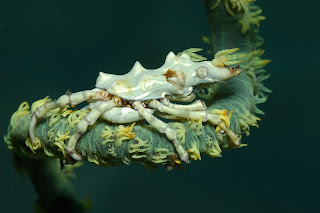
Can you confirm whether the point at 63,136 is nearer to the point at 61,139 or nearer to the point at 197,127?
the point at 61,139

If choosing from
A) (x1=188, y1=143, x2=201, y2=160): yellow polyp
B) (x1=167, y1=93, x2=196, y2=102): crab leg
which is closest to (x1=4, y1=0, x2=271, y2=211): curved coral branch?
(x1=188, y1=143, x2=201, y2=160): yellow polyp

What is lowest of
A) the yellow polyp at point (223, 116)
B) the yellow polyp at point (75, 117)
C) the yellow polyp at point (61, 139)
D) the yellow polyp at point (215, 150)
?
the yellow polyp at point (215, 150)

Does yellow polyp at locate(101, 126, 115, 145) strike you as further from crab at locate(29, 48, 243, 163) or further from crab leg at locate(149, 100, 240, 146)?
crab leg at locate(149, 100, 240, 146)

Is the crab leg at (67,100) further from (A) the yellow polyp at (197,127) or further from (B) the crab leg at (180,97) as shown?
(A) the yellow polyp at (197,127)

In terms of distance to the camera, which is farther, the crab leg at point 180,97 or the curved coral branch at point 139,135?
the crab leg at point 180,97

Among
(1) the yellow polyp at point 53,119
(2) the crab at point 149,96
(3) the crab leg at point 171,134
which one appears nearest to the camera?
(3) the crab leg at point 171,134

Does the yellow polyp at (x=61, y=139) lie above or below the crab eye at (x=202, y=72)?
below

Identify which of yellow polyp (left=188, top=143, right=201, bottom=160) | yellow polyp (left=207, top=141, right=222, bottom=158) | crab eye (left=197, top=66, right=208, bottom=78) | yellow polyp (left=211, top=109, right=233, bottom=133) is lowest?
yellow polyp (left=207, top=141, right=222, bottom=158)

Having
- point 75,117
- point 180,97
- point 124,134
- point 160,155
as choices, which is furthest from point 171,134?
point 75,117

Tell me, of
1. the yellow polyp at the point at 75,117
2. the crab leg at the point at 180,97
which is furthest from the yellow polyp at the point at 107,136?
the crab leg at the point at 180,97
